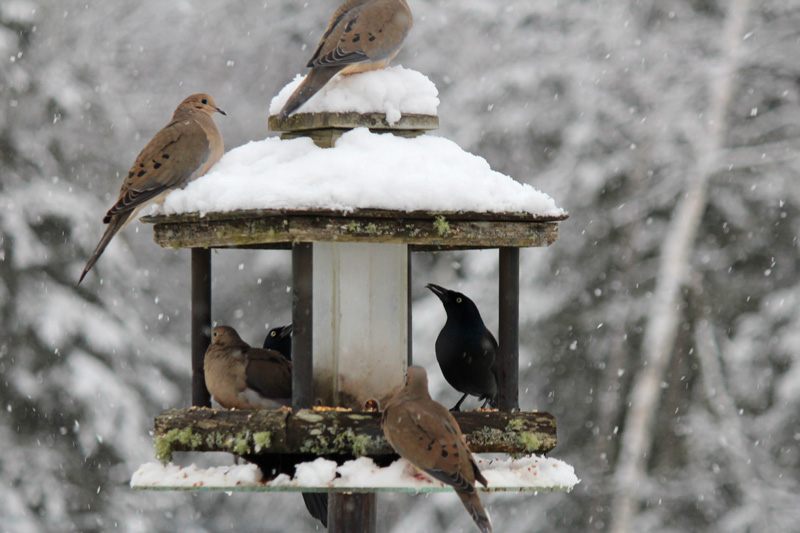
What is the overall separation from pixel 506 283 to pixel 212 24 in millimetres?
6780

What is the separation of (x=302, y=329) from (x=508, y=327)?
72cm

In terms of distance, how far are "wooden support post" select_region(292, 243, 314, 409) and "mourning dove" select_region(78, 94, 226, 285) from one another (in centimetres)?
52

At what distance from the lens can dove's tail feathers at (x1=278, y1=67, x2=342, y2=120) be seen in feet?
11.8

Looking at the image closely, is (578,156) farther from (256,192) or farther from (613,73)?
(256,192)

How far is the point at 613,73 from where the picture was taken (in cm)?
955

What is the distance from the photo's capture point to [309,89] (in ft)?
11.9

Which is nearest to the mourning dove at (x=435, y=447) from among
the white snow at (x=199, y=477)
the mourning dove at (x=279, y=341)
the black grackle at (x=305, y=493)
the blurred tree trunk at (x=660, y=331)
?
the white snow at (x=199, y=477)

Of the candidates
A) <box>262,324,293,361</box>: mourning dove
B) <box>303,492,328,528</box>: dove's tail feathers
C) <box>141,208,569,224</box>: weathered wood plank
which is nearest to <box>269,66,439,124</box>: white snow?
<box>141,208,569,224</box>: weathered wood plank

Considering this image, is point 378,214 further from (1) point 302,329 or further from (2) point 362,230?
(1) point 302,329

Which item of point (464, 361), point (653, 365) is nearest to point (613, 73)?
point (653, 365)

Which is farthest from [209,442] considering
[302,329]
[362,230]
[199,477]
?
[362,230]

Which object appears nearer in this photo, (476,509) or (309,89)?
(476,509)

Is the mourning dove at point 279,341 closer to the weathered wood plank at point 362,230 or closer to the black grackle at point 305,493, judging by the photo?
the black grackle at point 305,493

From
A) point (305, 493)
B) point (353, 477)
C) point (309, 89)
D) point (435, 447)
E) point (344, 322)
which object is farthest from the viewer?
point (305, 493)
